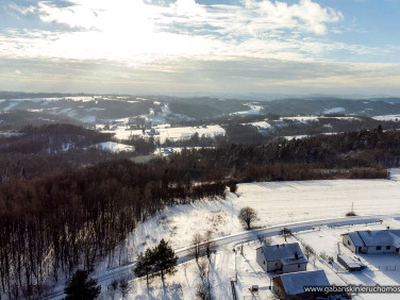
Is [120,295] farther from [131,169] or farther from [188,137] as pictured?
[188,137]

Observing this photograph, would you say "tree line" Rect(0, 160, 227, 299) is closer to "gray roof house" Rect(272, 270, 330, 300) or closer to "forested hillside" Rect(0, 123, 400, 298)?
"forested hillside" Rect(0, 123, 400, 298)

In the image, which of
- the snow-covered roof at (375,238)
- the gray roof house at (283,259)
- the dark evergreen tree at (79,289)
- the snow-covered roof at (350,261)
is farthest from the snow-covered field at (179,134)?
the dark evergreen tree at (79,289)

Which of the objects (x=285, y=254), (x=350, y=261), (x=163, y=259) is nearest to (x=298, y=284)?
(x=285, y=254)

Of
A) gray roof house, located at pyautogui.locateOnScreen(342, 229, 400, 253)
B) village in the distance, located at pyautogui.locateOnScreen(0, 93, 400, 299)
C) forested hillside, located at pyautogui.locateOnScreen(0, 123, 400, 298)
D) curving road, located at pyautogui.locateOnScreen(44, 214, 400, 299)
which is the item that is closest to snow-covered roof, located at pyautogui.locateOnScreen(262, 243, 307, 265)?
village in the distance, located at pyautogui.locateOnScreen(0, 93, 400, 299)

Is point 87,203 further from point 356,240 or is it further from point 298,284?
point 356,240

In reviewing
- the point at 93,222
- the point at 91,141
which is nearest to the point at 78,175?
the point at 93,222

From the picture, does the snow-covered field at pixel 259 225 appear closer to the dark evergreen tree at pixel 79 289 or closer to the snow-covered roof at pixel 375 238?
the snow-covered roof at pixel 375 238
